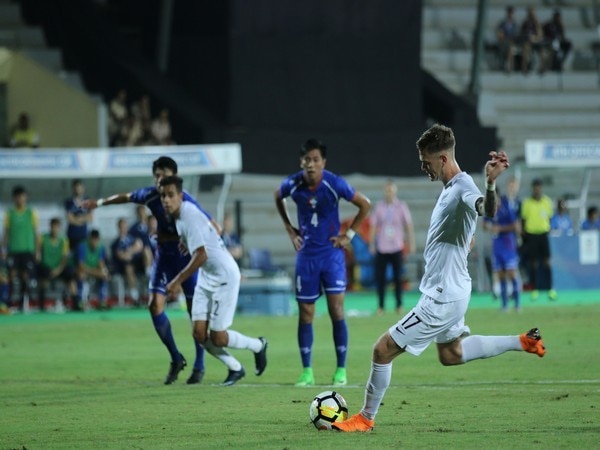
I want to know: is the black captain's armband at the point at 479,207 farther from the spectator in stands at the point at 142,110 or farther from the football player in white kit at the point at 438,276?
the spectator in stands at the point at 142,110

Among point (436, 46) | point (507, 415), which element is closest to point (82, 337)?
point (507, 415)

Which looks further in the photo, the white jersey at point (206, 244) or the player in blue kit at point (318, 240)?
the player in blue kit at point (318, 240)

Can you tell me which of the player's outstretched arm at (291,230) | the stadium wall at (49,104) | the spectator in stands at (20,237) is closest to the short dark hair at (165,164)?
the player's outstretched arm at (291,230)

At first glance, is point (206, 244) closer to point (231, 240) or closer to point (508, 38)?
point (231, 240)

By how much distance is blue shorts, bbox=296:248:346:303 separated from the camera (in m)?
13.8

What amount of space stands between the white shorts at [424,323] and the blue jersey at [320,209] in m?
4.54

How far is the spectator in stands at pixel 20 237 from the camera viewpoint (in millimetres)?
26109

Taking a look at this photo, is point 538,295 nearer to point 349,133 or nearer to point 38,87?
point 349,133

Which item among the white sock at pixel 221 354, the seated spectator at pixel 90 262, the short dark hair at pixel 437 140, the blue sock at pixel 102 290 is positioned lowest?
the blue sock at pixel 102 290

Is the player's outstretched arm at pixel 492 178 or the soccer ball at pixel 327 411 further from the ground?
the player's outstretched arm at pixel 492 178

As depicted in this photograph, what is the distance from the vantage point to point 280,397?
12.2m

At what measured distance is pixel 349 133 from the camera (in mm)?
33906

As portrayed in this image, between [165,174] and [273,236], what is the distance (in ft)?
64.0

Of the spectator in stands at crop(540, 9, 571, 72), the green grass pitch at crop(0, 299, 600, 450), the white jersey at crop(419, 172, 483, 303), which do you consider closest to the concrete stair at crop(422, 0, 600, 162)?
the spectator in stands at crop(540, 9, 571, 72)
